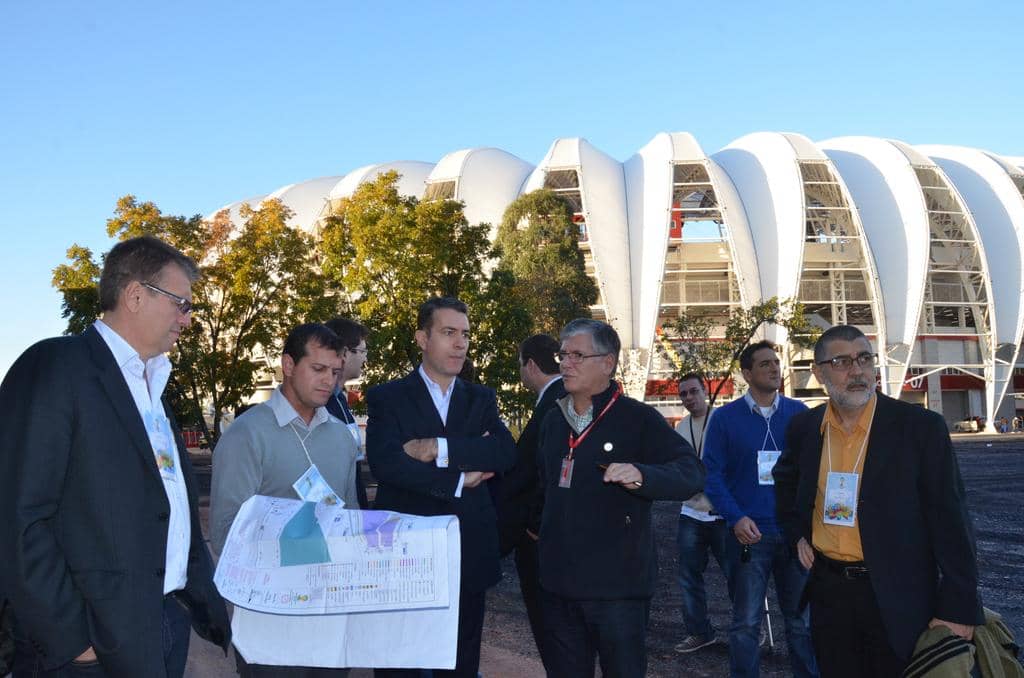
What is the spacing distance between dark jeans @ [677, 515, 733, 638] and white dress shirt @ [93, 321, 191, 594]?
452 centimetres

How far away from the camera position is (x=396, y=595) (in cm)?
277

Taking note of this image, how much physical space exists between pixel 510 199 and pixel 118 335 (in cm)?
6022

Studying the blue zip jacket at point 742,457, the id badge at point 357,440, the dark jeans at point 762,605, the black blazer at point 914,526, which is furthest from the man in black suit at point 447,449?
the blue zip jacket at point 742,457

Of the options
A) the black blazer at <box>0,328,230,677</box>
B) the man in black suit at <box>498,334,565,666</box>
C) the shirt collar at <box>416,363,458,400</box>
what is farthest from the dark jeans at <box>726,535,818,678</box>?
the black blazer at <box>0,328,230,677</box>

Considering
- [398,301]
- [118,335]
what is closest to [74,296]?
[398,301]

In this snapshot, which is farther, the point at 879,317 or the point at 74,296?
the point at 879,317

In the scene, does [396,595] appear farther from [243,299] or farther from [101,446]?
[243,299]

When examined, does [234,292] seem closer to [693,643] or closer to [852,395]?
[693,643]

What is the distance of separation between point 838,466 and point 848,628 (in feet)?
2.22

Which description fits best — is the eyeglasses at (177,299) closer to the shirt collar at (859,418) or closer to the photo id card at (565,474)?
the photo id card at (565,474)

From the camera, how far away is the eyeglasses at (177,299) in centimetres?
269

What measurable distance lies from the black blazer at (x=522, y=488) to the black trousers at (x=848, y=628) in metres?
1.44

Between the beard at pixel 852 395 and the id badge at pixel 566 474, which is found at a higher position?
the beard at pixel 852 395

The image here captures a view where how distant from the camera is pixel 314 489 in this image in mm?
3361
